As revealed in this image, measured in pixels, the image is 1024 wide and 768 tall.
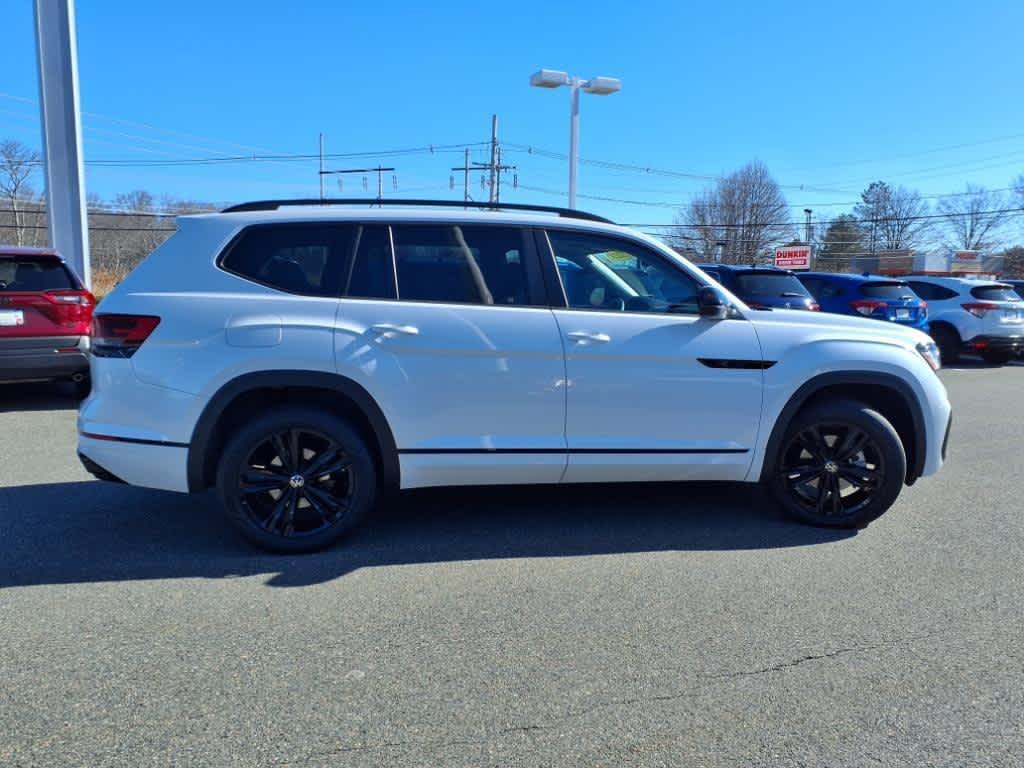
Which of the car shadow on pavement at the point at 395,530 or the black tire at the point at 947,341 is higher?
the black tire at the point at 947,341

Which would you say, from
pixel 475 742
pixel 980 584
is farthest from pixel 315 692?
pixel 980 584

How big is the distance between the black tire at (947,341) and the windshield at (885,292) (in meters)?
2.07

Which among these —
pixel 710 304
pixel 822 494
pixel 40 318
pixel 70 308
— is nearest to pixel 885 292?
pixel 822 494

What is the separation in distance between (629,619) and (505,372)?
141 cm

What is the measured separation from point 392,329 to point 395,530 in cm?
128

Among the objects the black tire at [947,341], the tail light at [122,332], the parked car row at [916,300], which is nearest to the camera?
the tail light at [122,332]

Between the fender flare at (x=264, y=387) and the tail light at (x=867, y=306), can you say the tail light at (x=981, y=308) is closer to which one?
the tail light at (x=867, y=306)

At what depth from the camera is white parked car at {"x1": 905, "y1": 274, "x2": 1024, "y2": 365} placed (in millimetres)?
13977

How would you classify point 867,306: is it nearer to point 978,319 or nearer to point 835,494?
point 978,319

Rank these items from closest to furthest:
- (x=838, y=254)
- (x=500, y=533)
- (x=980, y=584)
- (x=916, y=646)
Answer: (x=916, y=646), (x=980, y=584), (x=500, y=533), (x=838, y=254)

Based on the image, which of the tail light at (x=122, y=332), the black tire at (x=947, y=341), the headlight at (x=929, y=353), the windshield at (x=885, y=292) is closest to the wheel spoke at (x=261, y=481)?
the tail light at (x=122, y=332)

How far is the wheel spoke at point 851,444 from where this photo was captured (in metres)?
4.53

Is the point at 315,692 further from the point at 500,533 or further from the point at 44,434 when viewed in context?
the point at 44,434

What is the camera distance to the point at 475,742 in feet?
8.32
